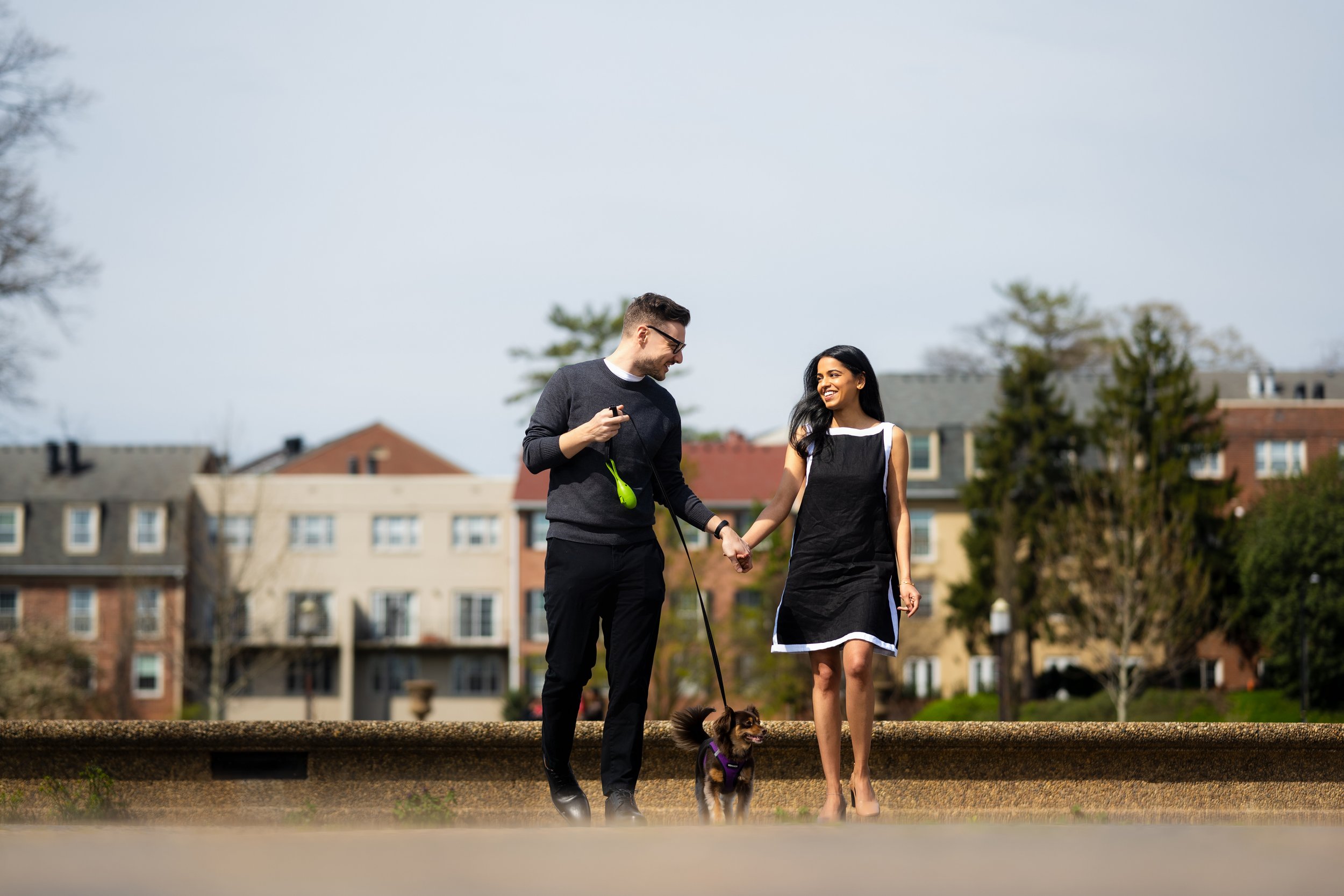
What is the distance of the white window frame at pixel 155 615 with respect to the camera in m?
56.1

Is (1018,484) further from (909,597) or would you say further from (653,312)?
(653,312)

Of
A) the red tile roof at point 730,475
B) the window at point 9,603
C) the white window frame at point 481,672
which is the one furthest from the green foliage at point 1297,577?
the window at point 9,603

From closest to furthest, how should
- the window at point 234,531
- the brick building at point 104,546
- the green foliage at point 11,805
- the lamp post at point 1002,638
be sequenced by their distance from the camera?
the green foliage at point 11,805
the lamp post at point 1002,638
the brick building at point 104,546
the window at point 234,531

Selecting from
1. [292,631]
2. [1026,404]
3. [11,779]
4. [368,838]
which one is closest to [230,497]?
[292,631]

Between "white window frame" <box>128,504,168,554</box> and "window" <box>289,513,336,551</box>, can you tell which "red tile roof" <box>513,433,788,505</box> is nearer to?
"window" <box>289,513,336,551</box>

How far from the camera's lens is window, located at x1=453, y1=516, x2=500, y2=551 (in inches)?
2404

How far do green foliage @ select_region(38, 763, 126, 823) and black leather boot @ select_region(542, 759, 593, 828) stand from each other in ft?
8.57

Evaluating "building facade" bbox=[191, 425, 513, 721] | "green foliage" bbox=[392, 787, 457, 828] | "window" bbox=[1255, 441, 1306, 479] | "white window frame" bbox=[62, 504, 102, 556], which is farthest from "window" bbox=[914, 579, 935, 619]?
"green foliage" bbox=[392, 787, 457, 828]

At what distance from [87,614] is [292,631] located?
1005 cm

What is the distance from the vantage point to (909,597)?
6145 millimetres

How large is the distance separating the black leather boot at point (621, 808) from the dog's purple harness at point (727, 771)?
1.10 ft

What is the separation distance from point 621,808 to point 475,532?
185 feet

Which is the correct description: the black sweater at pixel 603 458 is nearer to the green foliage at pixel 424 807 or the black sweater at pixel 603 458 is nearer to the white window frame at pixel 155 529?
the green foliage at pixel 424 807

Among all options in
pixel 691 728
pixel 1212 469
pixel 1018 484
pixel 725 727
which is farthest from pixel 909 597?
pixel 1212 469
